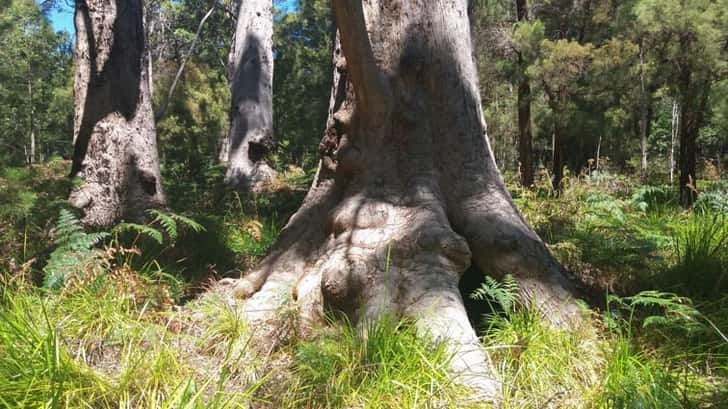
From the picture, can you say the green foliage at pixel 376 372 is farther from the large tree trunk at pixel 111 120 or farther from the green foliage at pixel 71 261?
the large tree trunk at pixel 111 120

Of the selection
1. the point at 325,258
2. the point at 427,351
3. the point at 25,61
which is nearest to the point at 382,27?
the point at 325,258

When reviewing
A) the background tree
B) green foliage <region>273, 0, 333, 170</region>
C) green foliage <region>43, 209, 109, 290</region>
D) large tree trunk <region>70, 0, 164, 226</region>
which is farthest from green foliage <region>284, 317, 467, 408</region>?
the background tree

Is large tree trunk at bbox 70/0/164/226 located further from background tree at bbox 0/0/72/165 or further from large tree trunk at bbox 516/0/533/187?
background tree at bbox 0/0/72/165

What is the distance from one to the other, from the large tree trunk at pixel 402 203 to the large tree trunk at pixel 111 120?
1573mm

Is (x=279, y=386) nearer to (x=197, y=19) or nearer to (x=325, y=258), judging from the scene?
(x=325, y=258)

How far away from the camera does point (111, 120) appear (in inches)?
159

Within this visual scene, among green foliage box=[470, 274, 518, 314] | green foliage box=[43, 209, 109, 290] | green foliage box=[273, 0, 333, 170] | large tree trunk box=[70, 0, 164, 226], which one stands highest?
green foliage box=[273, 0, 333, 170]

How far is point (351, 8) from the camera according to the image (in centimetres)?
261

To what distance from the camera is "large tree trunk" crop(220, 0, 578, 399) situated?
2.50m

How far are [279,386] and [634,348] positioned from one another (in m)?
1.68

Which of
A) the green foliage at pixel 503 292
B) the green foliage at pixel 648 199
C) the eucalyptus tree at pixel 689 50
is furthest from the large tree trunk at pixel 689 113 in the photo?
the green foliage at pixel 503 292

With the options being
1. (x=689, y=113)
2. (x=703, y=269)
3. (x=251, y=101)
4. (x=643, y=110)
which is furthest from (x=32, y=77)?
(x=703, y=269)

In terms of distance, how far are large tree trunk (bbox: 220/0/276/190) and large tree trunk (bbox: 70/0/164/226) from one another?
2949mm

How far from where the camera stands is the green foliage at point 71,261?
2312mm
